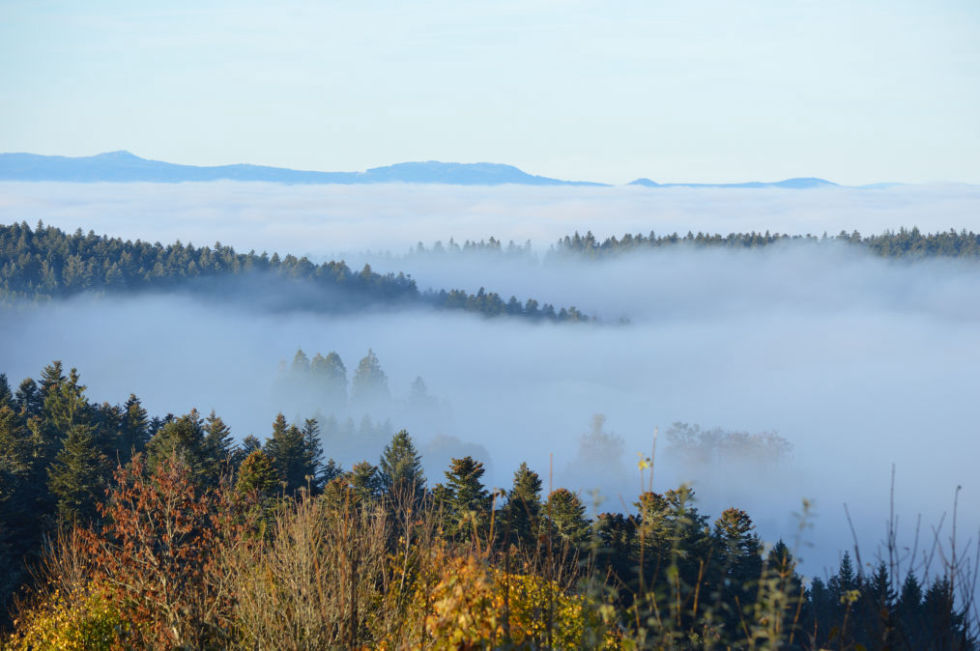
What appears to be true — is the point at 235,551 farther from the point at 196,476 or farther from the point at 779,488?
the point at 779,488

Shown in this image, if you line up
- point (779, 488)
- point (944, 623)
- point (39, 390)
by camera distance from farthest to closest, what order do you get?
1. point (779, 488)
2. point (39, 390)
3. point (944, 623)

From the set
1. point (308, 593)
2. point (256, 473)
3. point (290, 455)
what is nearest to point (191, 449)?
point (256, 473)

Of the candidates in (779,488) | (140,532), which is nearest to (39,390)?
(140,532)

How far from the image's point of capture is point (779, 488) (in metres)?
172

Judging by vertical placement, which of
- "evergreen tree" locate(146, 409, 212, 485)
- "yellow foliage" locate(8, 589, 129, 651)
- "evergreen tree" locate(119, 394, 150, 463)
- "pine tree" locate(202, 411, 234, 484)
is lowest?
"evergreen tree" locate(119, 394, 150, 463)

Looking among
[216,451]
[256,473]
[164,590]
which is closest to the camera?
[164,590]

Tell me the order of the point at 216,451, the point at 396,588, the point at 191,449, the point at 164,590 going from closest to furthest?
1. the point at 164,590
2. the point at 396,588
3. the point at 191,449
4. the point at 216,451

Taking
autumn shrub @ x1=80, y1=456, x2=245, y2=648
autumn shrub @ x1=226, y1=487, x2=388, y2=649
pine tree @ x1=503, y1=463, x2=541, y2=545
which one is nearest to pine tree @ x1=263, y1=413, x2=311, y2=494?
pine tree @ x1=503, y1=463, x2=541, y2=545

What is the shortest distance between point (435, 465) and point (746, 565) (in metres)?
135

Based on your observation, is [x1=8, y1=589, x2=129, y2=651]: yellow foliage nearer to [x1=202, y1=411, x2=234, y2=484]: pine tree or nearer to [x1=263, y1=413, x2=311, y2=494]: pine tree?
[x1=202, y1=411, x2=234, y2=484]: pine tree

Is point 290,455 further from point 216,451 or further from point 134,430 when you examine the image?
point 134,430

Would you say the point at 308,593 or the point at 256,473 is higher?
the point at 308,593

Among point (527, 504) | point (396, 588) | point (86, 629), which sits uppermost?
point (396, 588)

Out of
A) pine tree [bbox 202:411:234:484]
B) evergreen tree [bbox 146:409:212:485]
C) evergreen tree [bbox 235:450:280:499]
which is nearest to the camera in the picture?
evergreen tree [bbox 235:450:280:499]
